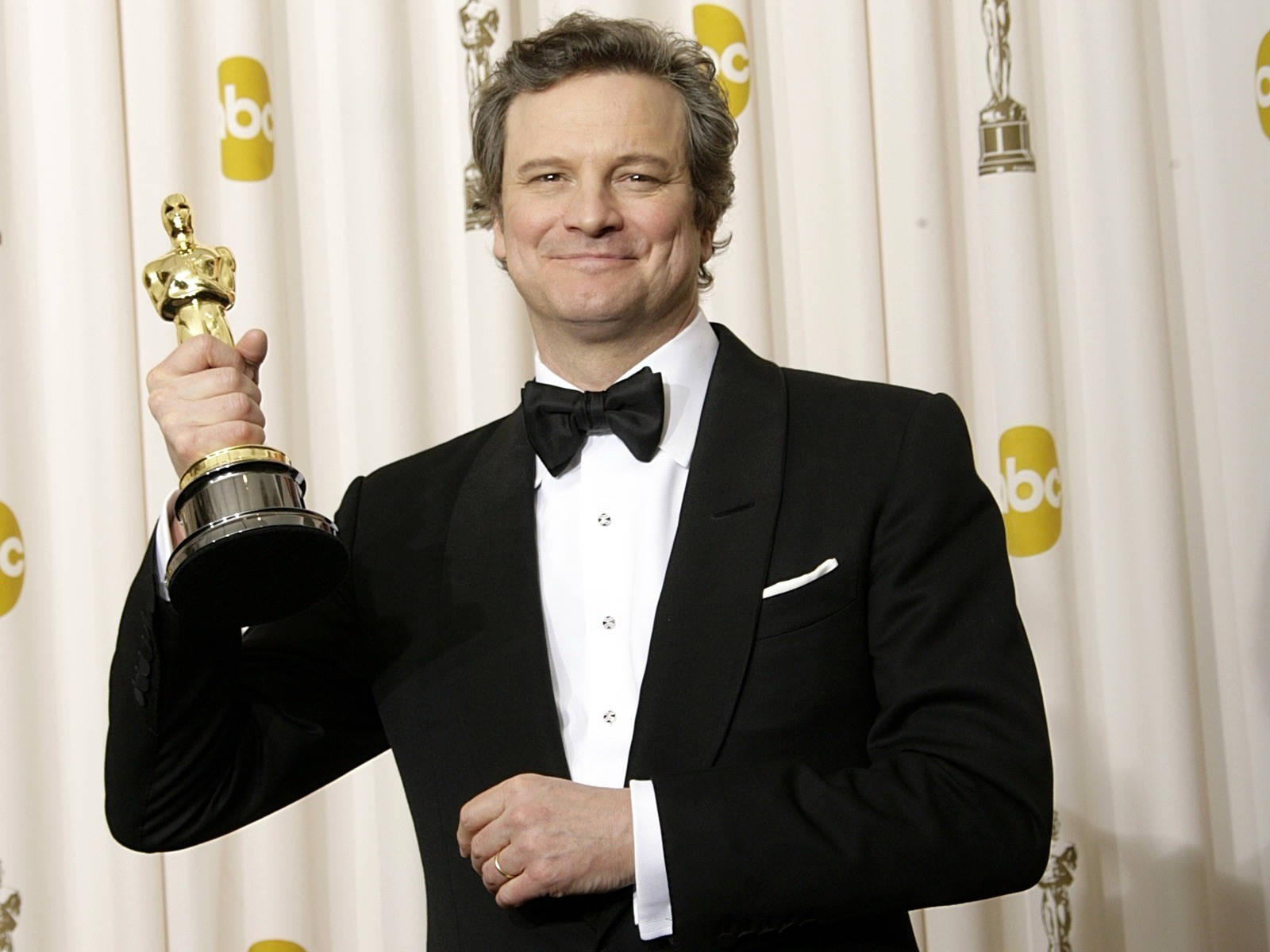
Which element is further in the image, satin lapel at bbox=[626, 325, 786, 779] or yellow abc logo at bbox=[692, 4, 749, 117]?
yellow abc logo at bbox=[692, 4, 749, 117]

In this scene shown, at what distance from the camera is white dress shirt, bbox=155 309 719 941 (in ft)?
4.38

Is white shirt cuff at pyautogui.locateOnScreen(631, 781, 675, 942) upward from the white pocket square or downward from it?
downward

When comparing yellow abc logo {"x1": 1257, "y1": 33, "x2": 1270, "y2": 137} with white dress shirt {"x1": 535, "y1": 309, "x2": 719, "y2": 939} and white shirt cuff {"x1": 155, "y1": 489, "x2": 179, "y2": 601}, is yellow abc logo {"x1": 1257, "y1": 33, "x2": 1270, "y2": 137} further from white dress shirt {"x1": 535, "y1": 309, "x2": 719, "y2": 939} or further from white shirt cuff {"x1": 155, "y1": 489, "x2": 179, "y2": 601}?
white shirt cuff {"x1": 155, "y1": 489, "x2": 179, "y2": 601}

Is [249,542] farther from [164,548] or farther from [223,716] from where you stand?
[223,716]

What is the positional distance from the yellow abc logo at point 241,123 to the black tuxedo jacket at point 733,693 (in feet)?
2.80

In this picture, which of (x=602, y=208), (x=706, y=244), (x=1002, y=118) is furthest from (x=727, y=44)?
(x=602, y=208)

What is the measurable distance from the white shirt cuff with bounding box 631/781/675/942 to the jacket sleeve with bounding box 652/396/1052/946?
0.03ft

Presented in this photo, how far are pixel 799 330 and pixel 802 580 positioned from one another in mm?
957

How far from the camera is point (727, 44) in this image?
6.98ft

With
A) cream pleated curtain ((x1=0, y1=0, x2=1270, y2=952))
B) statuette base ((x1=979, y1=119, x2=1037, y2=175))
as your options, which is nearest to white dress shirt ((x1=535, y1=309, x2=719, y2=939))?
cream pleated curtain ((x1=0, y1=0, x2=1270, y2=952))

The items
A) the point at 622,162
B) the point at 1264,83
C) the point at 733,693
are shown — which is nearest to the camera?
the point at 733,693

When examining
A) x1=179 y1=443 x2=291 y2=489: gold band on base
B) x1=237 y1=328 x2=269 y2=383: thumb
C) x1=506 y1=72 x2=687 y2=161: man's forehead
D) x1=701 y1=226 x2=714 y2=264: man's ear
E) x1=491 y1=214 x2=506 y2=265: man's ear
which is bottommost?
x1=179 y1=443 x2=291 y2=489: gold band on base

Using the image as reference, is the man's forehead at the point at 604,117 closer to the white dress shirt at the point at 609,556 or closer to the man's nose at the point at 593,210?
the man's nose at the point at 593,210

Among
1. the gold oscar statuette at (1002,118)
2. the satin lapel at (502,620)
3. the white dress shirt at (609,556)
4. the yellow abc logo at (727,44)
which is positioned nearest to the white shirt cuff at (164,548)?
the white dress shirt at (609,556)
